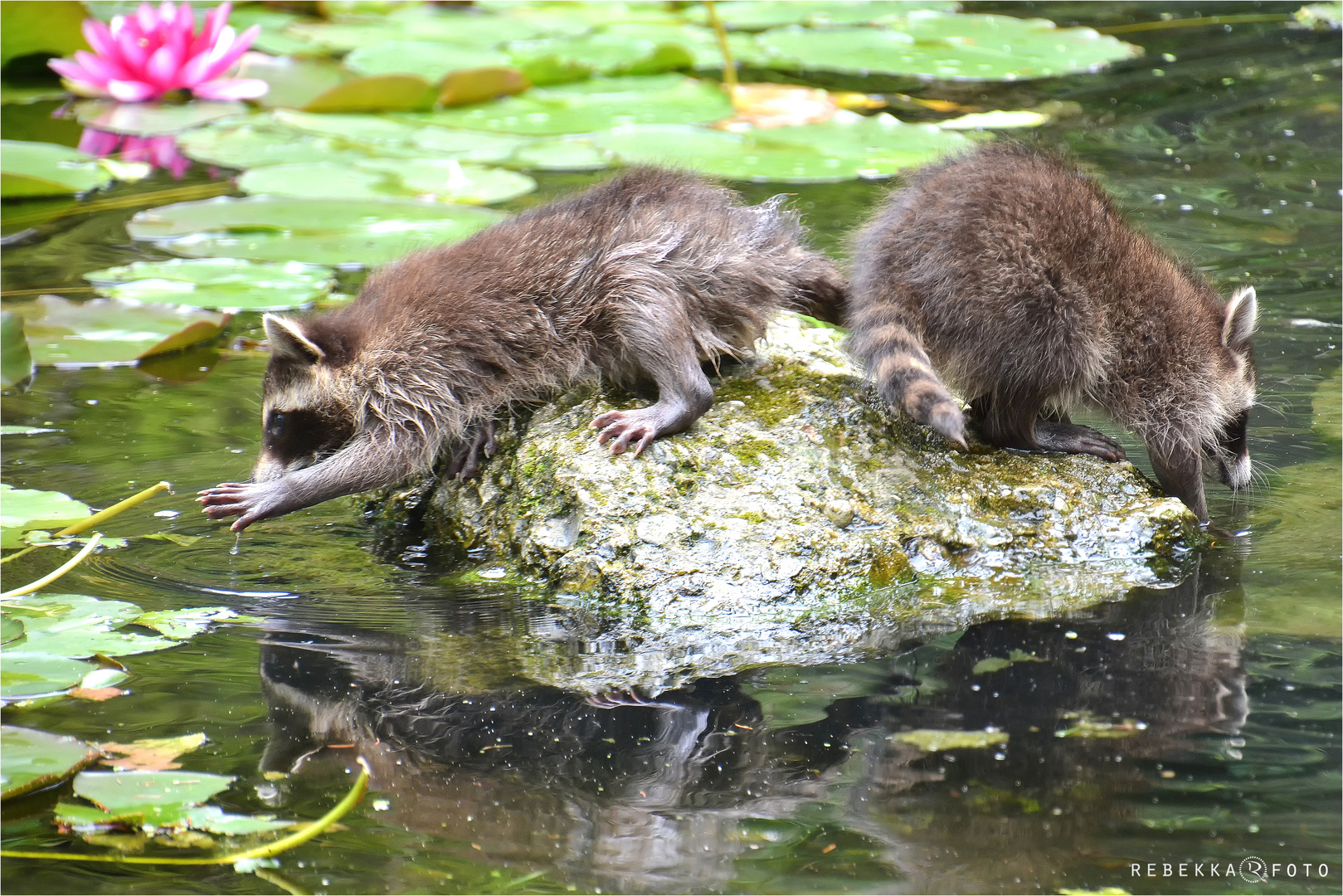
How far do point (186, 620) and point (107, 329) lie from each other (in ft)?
9.40

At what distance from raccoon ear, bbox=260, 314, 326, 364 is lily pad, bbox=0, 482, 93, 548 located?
2.75 feet

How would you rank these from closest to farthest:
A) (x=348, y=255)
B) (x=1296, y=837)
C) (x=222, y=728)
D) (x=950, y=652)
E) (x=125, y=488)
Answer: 1. (x=1296, y=837)
2. (x=222, y=728)
3. (x=950, y=652)
4. (x=125, y=488)
5. (x=348, y=255)

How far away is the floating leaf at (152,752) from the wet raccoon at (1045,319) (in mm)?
2306

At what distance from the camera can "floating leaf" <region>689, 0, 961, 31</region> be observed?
11.2 meters

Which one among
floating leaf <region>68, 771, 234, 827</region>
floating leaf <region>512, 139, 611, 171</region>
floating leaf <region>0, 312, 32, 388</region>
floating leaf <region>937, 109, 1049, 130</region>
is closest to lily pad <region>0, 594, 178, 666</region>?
floating leaf <region>68, 771, 234, 827</region>

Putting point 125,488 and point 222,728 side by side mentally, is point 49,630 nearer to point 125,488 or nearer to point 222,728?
point 222,728

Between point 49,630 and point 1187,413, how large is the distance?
12.1 feet

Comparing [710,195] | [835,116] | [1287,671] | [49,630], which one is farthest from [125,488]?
[835,116]

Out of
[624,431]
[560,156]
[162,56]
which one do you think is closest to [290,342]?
[624,431]

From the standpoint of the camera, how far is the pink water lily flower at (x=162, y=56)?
8891mm

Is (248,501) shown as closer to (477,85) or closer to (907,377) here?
(907,377)

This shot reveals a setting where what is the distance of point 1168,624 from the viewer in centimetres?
404

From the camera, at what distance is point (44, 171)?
7.94 meters

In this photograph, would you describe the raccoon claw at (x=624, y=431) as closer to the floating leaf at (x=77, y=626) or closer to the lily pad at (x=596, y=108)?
the floating leaf at (x=77, y=626)
